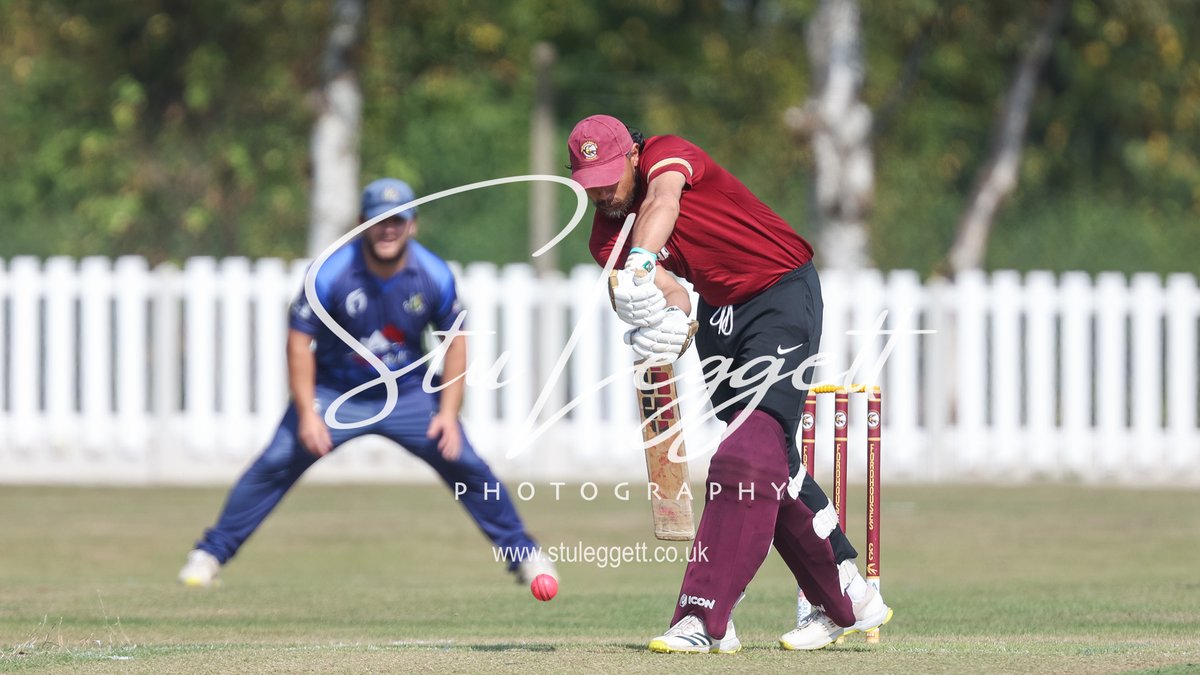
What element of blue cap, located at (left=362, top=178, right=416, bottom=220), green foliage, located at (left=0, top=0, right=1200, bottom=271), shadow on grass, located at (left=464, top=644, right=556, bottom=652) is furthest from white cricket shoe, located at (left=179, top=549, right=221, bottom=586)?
green foliage, located at (left=0, top=0, right=1200, bottom=271)

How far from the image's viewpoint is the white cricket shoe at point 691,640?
6168 mm

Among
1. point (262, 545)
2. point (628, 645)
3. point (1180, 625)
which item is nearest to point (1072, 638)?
point (1180, 625)

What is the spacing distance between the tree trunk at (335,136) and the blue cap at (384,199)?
8.97 meters

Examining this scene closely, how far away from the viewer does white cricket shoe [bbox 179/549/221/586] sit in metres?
9.28

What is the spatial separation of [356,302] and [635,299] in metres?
3.38

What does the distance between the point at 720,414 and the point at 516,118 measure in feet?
69.4

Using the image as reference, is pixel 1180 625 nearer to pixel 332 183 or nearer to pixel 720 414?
pixel 720 414

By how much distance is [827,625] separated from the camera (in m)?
6.60

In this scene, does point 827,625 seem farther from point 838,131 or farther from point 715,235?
point 838,131

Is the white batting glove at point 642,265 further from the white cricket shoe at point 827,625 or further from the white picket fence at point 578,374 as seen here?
the white picket fence at point 578,374

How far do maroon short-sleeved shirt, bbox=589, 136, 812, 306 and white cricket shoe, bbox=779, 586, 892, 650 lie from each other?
1132 mm

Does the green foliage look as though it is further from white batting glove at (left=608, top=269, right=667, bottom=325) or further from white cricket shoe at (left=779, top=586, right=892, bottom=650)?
white batting glove at (left=608, top=269, right=667, bottom=325)

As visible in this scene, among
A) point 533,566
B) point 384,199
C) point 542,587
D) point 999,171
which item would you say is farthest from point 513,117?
point 542,587

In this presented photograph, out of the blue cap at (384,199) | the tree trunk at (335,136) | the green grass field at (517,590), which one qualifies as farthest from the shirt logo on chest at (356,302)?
the tree trunk at (335,136)
